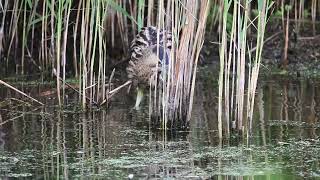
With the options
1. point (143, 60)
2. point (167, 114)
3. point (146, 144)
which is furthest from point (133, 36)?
point (146, 144)

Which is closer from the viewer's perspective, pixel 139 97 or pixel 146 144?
pixel 146 144

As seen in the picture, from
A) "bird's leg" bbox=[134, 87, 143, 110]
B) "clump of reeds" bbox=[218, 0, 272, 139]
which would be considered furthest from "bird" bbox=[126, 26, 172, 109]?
"clump of reeds" bbox=[218, 0, 272, 139]

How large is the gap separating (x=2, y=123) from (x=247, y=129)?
7.12ft

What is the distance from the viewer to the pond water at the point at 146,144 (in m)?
5.33

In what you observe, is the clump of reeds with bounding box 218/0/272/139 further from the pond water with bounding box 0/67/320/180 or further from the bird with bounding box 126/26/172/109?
the bird with bounding box 126/26/172/109

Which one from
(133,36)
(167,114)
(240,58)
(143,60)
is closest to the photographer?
(240,58)

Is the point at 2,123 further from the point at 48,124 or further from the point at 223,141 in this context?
the point at 223,141

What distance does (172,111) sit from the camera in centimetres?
652

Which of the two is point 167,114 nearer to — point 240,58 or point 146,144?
point 146,144

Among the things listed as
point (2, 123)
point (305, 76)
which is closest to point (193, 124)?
point (2, 123)

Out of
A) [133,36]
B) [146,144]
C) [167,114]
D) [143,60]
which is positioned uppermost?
[133,36]

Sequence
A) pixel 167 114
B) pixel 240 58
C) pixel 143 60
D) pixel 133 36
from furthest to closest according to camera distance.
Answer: pixel 133 36
pixel 143 60
pixel 167 114
pixel 240 58

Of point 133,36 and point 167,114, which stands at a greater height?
point 133,36

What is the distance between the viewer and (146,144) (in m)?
6.17
